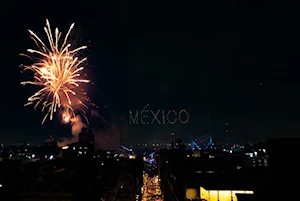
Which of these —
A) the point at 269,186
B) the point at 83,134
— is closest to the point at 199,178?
the point at 269,186

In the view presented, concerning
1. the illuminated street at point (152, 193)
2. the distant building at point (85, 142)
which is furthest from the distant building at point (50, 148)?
the illuminated street at point (152, 193)

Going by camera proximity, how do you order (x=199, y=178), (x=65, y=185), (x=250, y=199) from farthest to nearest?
(x=65, y=185) < (x=199, y=178) < (x=250, y=199)

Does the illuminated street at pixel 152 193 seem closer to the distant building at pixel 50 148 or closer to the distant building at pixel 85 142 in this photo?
the distant building at pixel 85 142

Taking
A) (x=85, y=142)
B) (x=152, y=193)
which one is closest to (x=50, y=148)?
(x=85, y=142)

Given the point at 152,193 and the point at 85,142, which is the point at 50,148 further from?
the point at 152,193

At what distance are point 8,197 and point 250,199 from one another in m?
29.3

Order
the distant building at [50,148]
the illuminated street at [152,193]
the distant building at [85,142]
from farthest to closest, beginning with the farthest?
the distant building at [50,148], the distant building at [85,142], the illuminated street at [152,193]

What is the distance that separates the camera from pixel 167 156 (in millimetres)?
100125

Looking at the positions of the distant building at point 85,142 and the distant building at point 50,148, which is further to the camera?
the distant building at point 50,148

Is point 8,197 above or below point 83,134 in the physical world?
below

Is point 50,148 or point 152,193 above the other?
point 50,148

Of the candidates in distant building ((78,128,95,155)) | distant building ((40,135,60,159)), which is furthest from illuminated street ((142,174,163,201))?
distant building ((40,135,60,159))

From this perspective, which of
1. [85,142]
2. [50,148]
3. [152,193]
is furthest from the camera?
[50,148]

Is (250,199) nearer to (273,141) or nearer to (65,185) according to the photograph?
(273,141)
